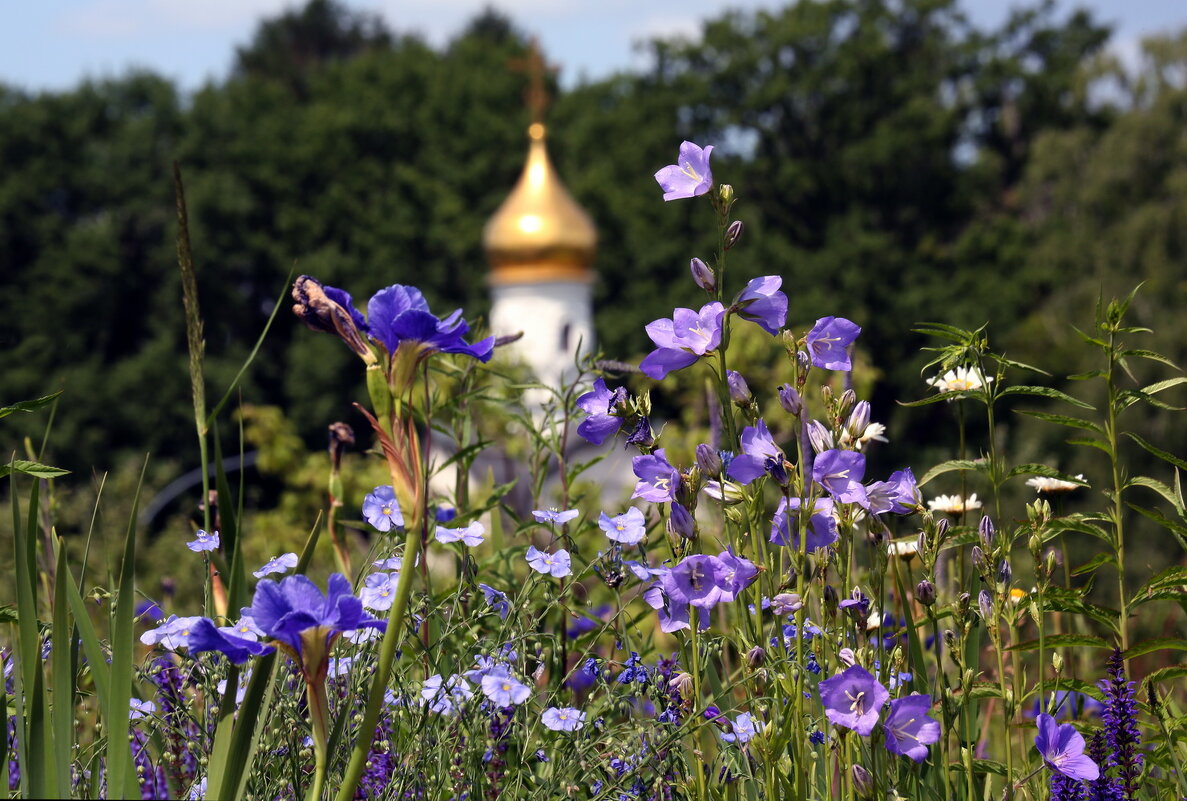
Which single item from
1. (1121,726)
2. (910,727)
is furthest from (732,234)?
(1121,726)

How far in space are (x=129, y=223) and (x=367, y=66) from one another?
6.68 m

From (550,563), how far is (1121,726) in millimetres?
849

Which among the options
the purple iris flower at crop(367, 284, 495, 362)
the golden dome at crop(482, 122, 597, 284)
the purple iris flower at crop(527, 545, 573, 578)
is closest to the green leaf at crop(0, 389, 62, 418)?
the purple iris flower at crop(367, 284, 495, 362)

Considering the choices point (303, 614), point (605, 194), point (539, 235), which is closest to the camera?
point (303, 614)

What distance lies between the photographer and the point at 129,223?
2875cm

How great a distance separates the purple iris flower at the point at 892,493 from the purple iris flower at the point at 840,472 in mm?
51

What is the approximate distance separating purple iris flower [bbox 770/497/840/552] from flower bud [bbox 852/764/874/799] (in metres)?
0.32

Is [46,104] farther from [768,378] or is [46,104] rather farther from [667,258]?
[768,378]

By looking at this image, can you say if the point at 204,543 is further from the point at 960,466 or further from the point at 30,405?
the point at 960,466

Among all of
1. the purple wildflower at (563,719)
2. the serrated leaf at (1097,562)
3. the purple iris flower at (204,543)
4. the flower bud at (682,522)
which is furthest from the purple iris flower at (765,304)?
the purple iris flower at (204,543)

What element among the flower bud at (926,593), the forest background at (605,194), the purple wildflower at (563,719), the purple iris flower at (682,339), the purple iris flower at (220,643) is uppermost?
the forest background at (605,194)

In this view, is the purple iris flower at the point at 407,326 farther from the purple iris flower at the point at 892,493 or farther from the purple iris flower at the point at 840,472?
the purple iris flower at the point at 892,493

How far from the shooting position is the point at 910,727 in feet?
5.18

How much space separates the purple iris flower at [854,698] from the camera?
1.47 metres
